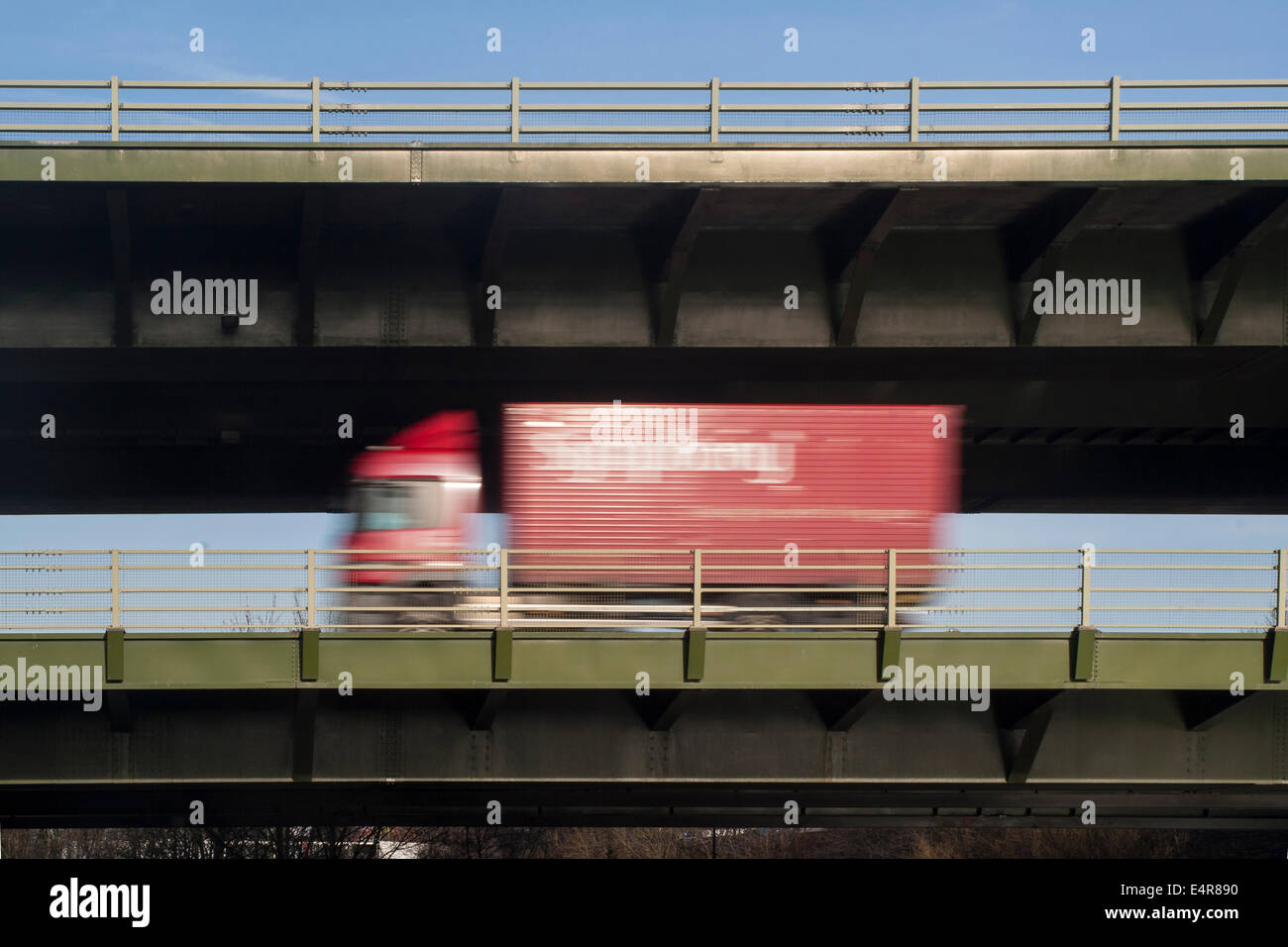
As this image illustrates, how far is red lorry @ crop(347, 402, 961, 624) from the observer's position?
15.9 m

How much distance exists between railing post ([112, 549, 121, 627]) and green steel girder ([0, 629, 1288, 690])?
0.17 meters

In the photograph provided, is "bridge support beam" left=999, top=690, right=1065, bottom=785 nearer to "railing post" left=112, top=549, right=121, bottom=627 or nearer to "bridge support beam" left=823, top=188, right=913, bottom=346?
"bridge support beam" left=823, top=188, right=913, bottom=346

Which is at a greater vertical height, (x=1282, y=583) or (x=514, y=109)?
(x=514, y=109)

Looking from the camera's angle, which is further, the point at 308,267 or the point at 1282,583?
the point at 308,267

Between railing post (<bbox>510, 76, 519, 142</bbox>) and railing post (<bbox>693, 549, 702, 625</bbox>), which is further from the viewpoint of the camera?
railing post (<bbox>510, 76, 519, 142</bbox>)

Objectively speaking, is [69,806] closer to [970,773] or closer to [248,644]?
[248,644]

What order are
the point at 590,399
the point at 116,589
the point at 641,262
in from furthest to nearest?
1. the point at 590,399
2. the point at 641,262
3. the point at 116,589

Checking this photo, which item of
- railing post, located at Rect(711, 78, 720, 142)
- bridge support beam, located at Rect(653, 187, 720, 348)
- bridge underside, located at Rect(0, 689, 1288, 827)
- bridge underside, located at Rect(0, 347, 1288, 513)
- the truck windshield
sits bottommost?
bridge underside, located at Rect(0, 689, 1288, 827)

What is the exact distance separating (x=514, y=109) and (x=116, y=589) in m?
8.18

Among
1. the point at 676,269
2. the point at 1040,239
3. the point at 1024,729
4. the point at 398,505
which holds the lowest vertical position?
the point at 1024,729

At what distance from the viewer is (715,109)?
15.9 meters

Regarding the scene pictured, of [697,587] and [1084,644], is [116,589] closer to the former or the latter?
[697,587]

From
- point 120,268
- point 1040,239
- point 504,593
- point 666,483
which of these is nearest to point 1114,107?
point 1040,239

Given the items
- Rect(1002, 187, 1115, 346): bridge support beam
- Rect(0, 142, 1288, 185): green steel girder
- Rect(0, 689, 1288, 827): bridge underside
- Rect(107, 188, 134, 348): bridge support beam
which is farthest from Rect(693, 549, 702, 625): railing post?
Rect(107, 188, 134, 348): bridge support beam
